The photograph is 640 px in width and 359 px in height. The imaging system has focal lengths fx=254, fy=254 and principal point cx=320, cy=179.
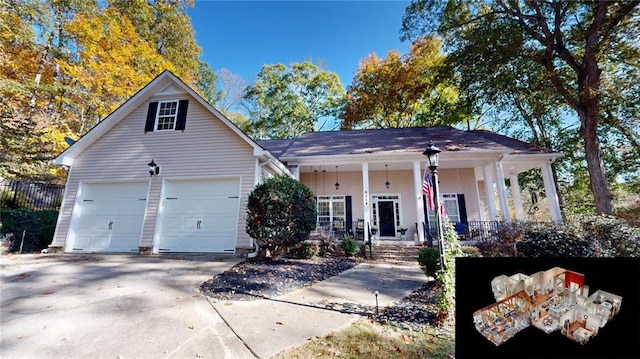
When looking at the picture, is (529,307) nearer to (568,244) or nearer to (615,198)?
(568,244)

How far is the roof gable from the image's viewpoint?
8289mm

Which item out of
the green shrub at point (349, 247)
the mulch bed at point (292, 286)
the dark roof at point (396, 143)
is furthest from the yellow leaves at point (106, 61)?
the green shrub at point (349, 247)

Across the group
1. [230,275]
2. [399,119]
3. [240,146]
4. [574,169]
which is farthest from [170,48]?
[574,169]

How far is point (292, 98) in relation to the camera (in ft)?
73.3

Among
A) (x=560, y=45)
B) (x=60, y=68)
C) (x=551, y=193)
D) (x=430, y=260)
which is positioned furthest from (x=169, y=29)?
(x=551, y=193)

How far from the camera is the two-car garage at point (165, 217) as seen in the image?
307 inches

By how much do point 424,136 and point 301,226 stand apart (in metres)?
8.19

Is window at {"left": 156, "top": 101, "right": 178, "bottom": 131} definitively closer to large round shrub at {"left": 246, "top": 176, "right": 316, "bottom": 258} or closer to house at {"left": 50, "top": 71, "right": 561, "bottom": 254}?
house at {"left": 50, "top": 71, "right": 561, "bottom": 254}

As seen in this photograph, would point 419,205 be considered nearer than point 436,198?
No

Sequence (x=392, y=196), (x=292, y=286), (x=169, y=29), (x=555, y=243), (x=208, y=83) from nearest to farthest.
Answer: (x=292, y=286) < (x=555, y=243) < (x=392, y=196) < (x=169, y=29) < (x=208, y=83)

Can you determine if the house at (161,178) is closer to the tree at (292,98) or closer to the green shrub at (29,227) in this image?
the green shrub at (29,227)

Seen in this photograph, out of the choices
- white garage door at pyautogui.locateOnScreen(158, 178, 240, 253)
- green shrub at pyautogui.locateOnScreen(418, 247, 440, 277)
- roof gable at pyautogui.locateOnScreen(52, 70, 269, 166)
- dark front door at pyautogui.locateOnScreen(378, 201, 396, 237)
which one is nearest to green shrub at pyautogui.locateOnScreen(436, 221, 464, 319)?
green shrub at pyautogui.locateOnScreen(418, 247, 440, 277)

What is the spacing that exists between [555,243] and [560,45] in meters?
9.95

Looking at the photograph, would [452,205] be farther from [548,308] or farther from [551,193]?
[548,308]
